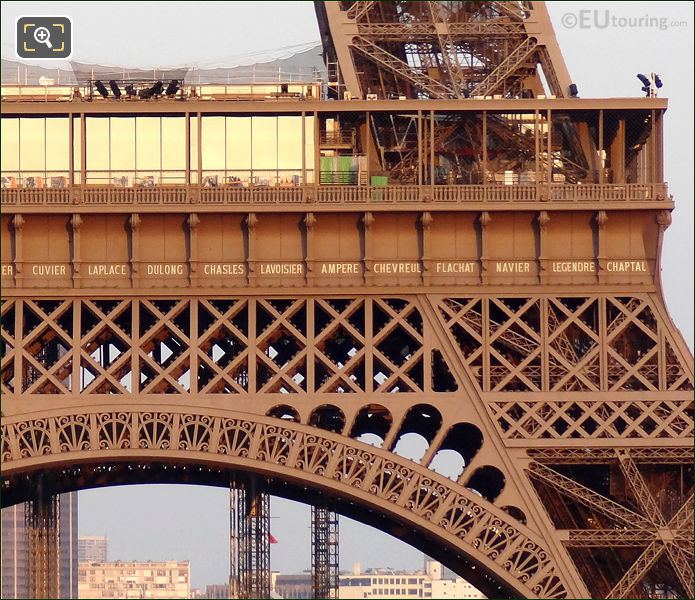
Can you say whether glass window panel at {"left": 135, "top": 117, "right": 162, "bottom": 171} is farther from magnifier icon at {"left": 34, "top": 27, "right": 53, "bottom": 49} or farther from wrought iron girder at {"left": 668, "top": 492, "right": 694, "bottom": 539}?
wrought iron girder at {"left": 668, "top": 492, "right": 694, "bottom": 539}

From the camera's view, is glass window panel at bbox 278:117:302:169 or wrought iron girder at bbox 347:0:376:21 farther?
wrought iron girder at bbox 347:0:376:21

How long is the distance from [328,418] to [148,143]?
9.85 m

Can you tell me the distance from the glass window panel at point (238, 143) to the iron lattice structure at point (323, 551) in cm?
1373

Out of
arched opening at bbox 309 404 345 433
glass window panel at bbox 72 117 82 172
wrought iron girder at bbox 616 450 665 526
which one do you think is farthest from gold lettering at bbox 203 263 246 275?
wrought iron girder at bbox 616 450 665 526

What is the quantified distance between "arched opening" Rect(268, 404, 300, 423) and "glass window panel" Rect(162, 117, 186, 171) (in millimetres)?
6272

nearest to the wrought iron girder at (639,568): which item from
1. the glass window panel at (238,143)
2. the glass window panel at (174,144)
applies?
the glass window panel at (238,143)

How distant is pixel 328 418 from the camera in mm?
62688

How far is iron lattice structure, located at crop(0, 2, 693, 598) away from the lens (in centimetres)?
5481

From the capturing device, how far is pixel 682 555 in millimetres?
54719

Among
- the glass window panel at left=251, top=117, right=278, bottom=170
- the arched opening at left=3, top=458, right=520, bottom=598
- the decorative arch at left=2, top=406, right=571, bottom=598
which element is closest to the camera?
the decorative arch at left=2, top=406, right=571, bottom=598

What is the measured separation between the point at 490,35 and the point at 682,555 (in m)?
14.3

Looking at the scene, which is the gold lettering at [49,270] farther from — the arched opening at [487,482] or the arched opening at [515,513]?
the arched opening at [515,513]

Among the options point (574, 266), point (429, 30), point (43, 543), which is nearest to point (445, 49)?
point (429, 30)

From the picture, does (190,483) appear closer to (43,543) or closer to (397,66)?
(43,543)
